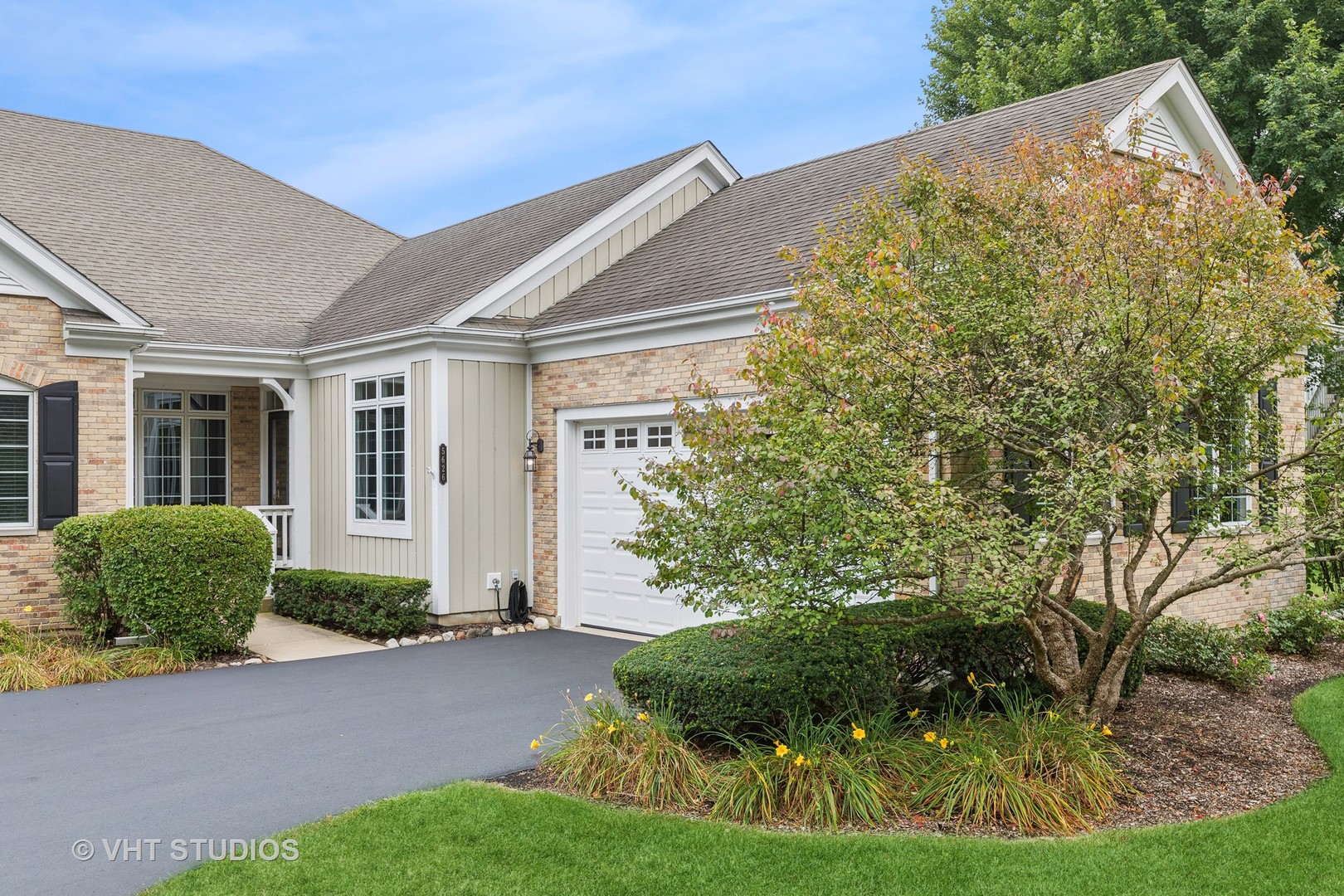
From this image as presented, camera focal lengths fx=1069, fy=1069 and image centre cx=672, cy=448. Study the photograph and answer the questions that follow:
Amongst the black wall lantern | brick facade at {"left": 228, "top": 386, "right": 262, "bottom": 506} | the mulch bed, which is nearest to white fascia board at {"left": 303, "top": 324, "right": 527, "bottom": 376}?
the black wall lantern

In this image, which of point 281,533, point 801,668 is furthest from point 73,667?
point 801,668

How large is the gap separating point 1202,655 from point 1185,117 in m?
6.10

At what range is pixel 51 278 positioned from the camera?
38.4ft

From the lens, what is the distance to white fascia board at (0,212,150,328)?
1145 cm

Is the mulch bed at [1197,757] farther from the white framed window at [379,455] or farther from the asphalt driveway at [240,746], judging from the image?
the white framed window at [379,455]

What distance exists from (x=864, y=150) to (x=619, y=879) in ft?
37.3

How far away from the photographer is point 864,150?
14.2m

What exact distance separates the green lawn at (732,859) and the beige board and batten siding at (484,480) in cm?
708

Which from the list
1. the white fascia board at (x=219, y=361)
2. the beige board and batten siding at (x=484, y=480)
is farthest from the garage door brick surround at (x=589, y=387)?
the white fascia board at (x=219, y=361)

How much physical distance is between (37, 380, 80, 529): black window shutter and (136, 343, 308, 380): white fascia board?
1.84 m

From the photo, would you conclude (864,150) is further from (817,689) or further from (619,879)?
(619,879)

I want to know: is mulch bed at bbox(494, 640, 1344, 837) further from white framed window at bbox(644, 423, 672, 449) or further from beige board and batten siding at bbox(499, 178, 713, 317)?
beige board and batten siding at bbox(499, 178, 713, 317)

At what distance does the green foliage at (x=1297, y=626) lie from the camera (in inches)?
424

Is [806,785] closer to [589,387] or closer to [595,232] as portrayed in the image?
[589,387]
